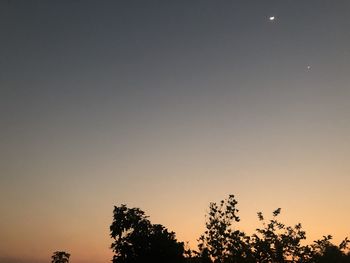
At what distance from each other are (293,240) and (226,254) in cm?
875

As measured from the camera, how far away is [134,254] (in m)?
59.3

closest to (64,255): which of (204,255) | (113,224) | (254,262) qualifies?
(113,224)

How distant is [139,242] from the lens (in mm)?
60156

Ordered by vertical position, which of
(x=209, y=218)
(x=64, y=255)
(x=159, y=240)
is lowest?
(x=209, y=218)

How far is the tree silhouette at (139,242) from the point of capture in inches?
2341

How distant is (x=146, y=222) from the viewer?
62875 mm

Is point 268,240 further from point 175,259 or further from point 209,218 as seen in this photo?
point 175,259

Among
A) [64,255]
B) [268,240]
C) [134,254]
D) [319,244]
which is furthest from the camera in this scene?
[64,255]

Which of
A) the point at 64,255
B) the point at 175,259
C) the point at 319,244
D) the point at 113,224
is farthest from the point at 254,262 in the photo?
the point at 64,255

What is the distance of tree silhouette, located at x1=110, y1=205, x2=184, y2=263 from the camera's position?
5947cm

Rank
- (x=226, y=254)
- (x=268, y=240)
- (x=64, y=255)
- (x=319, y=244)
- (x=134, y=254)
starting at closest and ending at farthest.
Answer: (x=319, y=244) < (x=268, y=240) < (x=226, y=254) < (x=134, y=254) < (x=64, y=255)

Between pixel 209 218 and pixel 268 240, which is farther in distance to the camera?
pixel 209 218

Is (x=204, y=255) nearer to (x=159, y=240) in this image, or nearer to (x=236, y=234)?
(x=236, y=234)

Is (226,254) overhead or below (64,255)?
below
